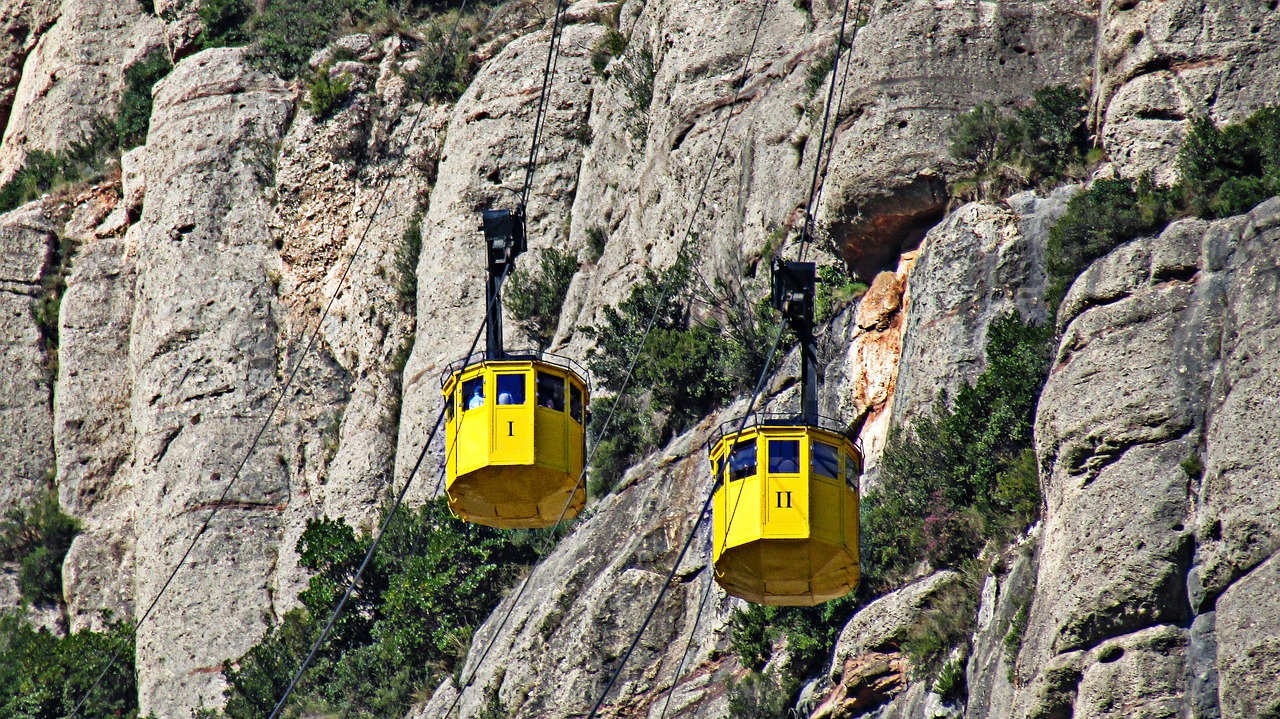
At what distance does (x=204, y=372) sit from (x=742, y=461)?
71.9ft

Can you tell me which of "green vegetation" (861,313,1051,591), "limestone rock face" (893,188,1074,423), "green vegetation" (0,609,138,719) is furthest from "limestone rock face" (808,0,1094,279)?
"green vegetation" (0,609,138,719)

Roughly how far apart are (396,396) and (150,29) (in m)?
18.9

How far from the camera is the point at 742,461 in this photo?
93.0 feet

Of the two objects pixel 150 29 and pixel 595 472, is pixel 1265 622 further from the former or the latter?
pixel 150 29

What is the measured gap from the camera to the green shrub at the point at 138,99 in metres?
55.4

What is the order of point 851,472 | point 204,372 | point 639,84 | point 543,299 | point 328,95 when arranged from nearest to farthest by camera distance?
1. point 851,472
2. point 543,299
3. point 639,84
4. point 204,372
5. point 328,95

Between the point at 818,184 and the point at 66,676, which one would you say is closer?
the point at 818,184

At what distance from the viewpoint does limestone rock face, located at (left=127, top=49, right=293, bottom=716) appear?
43250mm

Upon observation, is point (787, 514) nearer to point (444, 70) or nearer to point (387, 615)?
point (387, 615)

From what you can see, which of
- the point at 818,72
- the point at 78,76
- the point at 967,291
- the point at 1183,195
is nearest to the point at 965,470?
the point at 967,291

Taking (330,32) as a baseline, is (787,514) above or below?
below

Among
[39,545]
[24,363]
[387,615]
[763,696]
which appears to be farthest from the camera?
[24,363]

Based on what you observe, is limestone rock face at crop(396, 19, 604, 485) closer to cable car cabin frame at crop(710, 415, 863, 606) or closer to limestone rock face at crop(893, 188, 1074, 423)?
limestone rock face at crop(893, 188, 1074, 423)

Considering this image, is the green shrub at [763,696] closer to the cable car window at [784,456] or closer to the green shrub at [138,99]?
the cable car window at [784,456]
